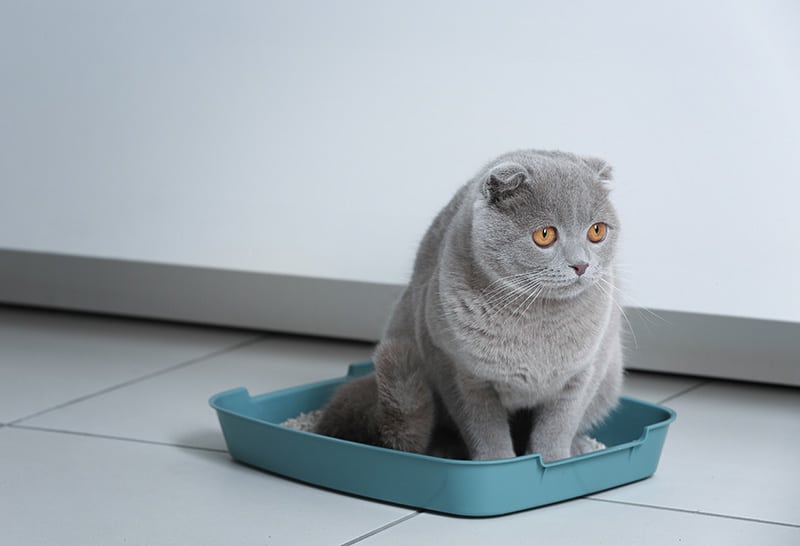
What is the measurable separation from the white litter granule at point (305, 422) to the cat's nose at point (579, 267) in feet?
1.82

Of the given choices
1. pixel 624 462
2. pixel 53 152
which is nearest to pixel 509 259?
pixel 624 462

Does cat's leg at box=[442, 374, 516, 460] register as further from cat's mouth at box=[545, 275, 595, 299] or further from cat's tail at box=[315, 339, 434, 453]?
cat's mouth at box=[545, 275, 595, 299]

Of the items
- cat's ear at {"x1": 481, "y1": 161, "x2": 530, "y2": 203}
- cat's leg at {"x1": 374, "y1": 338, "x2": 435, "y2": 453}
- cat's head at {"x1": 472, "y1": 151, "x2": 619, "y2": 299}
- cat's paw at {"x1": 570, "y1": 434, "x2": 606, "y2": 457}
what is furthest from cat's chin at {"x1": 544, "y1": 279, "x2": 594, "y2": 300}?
cat's paw at {"x1": 570, "y1": 434, "x2": 606, "y2": 457}

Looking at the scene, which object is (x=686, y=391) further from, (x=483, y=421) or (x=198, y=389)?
(x=198, y=389)

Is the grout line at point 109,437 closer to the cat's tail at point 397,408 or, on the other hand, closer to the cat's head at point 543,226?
the cat's tail at point 397,408

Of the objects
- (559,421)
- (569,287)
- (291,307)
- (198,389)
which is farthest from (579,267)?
(291,307)

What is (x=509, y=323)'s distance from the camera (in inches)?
58.0

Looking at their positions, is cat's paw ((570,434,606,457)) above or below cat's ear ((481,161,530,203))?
below

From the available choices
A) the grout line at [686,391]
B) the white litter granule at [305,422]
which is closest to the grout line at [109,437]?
the white litter granule at [305,422]

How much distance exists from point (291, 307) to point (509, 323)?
3.36 feet

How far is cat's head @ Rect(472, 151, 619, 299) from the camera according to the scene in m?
1.42

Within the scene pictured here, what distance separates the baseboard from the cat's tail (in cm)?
53

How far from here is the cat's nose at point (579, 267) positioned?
55.9 inches

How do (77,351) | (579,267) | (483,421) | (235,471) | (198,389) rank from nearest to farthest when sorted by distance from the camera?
1. (579,267)
2. (483,421)
3. (235,471)
4. (198,389)
5. (77,351)
